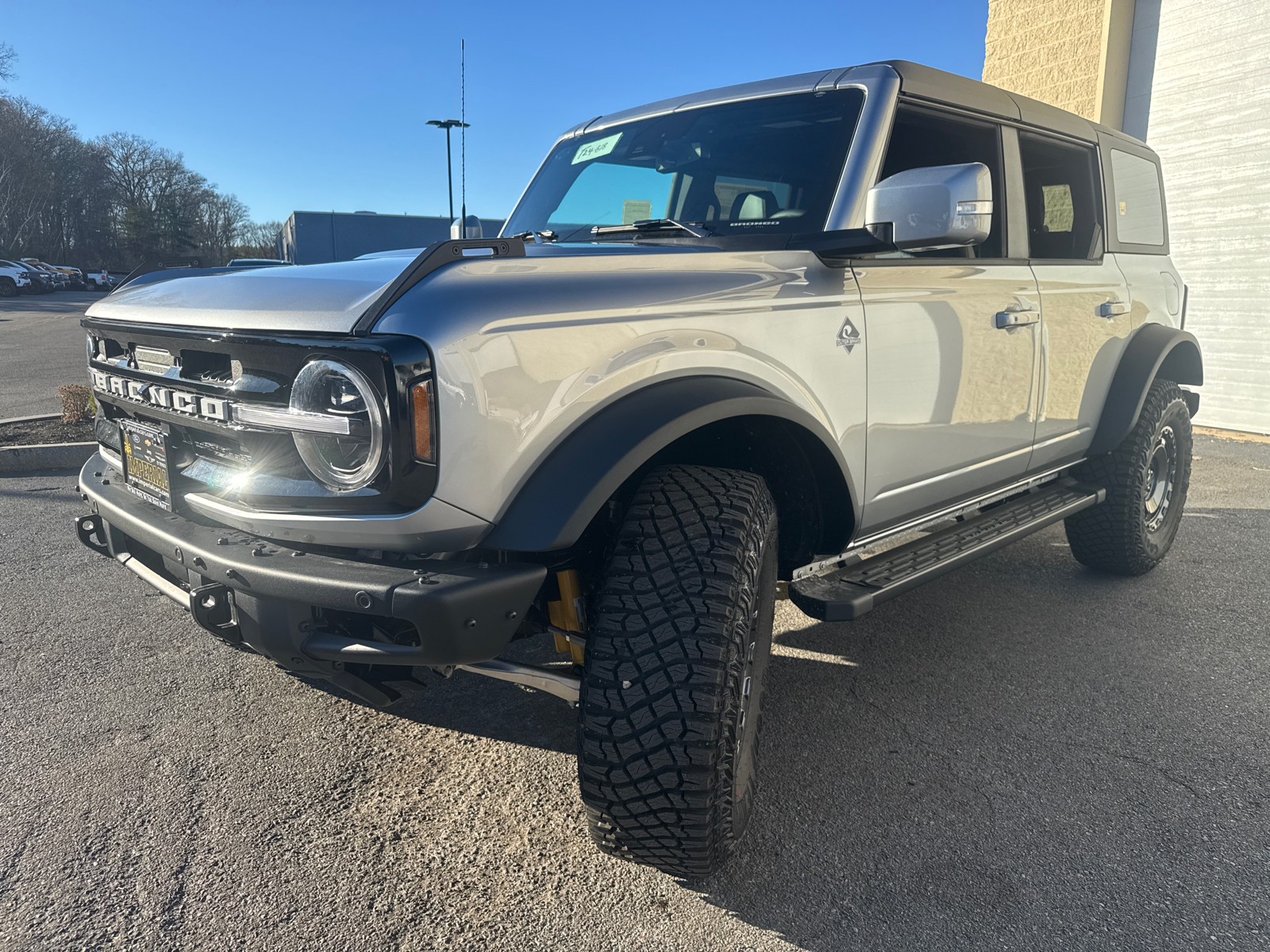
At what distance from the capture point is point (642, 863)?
2.05m

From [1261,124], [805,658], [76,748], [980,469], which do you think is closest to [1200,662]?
[980,469]

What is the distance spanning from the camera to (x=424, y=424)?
67.3 inches

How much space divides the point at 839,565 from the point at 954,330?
858 mm

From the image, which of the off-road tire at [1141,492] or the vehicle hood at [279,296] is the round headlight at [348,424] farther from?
the off-road tire at [1141,492]

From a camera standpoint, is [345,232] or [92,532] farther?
[345,232]

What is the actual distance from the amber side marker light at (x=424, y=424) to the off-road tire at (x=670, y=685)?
19.7 inches

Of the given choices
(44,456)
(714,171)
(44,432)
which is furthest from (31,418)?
(714,171)

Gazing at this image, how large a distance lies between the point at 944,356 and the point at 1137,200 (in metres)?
2.27

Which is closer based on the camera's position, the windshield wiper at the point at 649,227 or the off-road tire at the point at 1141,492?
the windshield wiper at the point at 649,227

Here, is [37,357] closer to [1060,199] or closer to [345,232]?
[1060,199]

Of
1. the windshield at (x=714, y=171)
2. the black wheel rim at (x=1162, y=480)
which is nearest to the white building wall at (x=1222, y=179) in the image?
the black wheel rim at (x=1162, y=480)

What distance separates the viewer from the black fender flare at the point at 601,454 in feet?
5.80

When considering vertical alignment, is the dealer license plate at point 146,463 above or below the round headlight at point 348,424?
below

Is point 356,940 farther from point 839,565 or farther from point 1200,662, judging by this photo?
point 1200,662
